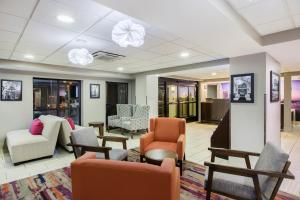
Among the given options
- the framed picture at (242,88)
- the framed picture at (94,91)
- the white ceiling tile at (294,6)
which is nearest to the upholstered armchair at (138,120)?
the framed picture at (94,91)

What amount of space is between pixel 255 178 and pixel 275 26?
2.16m

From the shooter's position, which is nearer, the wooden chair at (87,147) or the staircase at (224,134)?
the wooden chair at (87,147)

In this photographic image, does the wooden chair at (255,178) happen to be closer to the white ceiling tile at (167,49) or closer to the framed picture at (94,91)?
the white ceiling tile at (167,49)

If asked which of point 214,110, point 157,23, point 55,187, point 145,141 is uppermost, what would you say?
point 157,23

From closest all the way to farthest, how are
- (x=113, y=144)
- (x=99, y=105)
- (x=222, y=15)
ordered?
1. (x=222, y=15)
2. (x=113, y=144)
3. (x=99, y=105)

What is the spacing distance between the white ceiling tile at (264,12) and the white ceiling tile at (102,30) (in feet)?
5.57

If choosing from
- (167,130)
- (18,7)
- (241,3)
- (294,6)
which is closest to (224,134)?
(167,130)

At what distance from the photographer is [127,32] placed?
7.37ft

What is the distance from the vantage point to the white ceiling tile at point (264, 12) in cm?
201

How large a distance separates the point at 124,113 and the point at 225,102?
473cm

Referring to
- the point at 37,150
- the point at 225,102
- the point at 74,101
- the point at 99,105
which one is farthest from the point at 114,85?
the point at 225,102

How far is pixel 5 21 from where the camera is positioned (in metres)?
2.39

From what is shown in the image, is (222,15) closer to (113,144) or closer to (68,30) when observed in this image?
(68,30)

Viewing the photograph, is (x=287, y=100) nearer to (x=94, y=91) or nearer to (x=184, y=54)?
(x=184, y=54)
